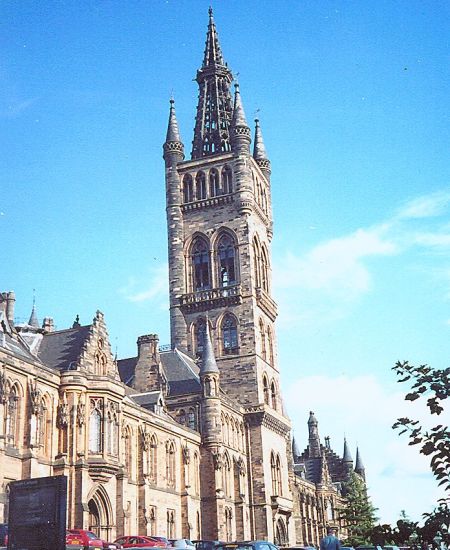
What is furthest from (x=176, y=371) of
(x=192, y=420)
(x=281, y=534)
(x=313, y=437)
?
(x=313, y=437)

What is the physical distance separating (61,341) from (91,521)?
10.3 m

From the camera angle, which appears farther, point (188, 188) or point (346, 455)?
point (346, 455)

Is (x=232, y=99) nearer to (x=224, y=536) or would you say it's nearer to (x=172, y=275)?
(x=172, y=275)

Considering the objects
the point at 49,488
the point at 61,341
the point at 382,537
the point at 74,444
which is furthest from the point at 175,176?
the point at 382,537

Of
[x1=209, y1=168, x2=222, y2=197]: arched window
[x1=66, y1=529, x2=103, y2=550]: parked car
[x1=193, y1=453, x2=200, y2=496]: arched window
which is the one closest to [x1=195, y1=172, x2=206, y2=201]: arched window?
[x1=209, y1=168, x2=222, y2=197]: arched window

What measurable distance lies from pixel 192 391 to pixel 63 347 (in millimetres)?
21367

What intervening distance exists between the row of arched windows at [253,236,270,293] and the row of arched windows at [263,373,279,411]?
9358 millimetres

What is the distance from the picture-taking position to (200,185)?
82.1m

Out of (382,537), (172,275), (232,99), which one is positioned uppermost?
(232,99)

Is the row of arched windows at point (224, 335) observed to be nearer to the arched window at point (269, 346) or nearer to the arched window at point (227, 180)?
the arched window at point (269, 346)

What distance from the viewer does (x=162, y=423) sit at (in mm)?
57281

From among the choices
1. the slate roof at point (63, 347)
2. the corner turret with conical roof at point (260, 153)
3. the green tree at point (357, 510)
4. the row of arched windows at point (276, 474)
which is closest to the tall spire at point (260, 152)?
the corner turret with conical roof at point (260, 153)

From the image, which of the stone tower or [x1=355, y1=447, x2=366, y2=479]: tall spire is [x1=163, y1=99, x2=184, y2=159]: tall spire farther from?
[x1=355, y1=447, x2=366, y2=479]: tall spire

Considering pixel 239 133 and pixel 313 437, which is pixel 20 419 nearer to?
pixel 239 133
